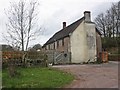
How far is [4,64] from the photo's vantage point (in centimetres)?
2639

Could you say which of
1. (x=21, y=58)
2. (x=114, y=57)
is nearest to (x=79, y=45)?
(x=114, y=57)

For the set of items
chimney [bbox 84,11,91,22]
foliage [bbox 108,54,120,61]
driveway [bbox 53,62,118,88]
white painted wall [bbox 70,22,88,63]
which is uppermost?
chimney [bbox 84,11,91,22]

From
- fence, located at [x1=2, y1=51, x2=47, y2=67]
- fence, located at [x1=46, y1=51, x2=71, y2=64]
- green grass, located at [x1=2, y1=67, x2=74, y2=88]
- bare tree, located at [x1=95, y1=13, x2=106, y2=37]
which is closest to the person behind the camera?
green grass, located at [x1=2, y1=67, x2=74, y2=88]

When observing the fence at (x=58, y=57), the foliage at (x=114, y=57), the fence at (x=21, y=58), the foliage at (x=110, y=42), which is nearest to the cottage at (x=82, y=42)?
the fence at (x=58, y=57)

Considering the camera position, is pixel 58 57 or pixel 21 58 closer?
pixel 21 58

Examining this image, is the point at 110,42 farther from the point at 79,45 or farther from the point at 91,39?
the point at 79,45

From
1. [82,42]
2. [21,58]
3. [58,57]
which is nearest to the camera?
[21,58]

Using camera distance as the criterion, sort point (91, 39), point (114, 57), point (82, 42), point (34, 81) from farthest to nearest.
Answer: point (114, 57), point (91, 39), point (82, 42), point (34, 81)

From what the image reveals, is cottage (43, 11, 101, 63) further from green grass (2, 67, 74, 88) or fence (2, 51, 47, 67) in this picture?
green grass (2, 67, 74, 88)

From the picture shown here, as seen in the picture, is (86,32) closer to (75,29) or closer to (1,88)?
(75,29)

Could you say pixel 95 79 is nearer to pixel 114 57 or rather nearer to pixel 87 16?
pixel 87 16

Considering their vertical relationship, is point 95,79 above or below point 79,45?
below

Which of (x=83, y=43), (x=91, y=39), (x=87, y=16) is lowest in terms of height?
(x=83, y=43)

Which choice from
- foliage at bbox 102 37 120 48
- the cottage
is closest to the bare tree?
foliage at bbox 102 37 120 48
